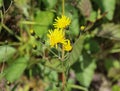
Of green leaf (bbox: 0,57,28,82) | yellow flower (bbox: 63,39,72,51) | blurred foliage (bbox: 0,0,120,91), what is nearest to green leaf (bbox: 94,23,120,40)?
blurred foliage (bbox: 0,0,120,91)

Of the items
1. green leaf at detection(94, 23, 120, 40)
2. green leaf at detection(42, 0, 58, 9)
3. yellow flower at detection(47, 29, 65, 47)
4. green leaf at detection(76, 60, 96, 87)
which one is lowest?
green leaf at detection(76, 60, 96, 87)

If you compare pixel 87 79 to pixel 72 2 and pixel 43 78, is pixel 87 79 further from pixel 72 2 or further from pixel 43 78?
pixel 72 2

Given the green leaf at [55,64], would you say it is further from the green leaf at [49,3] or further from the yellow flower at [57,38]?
the yellow flower at [57,38]

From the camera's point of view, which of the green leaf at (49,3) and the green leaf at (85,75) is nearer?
the green leaf at (49,3)

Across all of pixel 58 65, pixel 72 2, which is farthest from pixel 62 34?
pixel 72 2

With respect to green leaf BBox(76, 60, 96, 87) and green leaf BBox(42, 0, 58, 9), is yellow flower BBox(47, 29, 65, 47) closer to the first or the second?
green leaf BBox(42, 0, 58, 9)

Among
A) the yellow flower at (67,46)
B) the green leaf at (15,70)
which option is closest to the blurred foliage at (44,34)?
the green leaf at (15,70)
